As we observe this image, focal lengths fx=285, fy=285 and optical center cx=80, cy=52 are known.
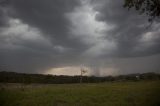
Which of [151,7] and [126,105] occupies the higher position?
[151,7]

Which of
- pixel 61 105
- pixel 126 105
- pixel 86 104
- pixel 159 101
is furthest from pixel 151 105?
pixel 61 105

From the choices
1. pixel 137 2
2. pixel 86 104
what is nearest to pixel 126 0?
pixel 137 2

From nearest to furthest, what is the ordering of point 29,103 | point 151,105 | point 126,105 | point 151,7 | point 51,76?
point 151,7 < point 151,105 < point 126,105 < point 29,103 < point 51,76

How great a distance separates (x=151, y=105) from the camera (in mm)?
33969

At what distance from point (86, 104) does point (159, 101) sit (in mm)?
9446

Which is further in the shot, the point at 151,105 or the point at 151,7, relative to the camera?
the point at 151,105

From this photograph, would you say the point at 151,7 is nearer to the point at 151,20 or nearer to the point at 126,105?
the point at 151,20

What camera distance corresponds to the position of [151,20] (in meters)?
30.5

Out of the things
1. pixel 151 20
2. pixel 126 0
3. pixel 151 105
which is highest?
pixel 126 0

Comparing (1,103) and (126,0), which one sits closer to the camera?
(126,0)

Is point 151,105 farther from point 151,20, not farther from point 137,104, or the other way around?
point 151,20

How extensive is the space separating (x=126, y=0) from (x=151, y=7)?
106 inches

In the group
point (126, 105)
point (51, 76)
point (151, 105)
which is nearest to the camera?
point (151, 105)

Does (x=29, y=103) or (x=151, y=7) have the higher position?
(x=151, y=7)
